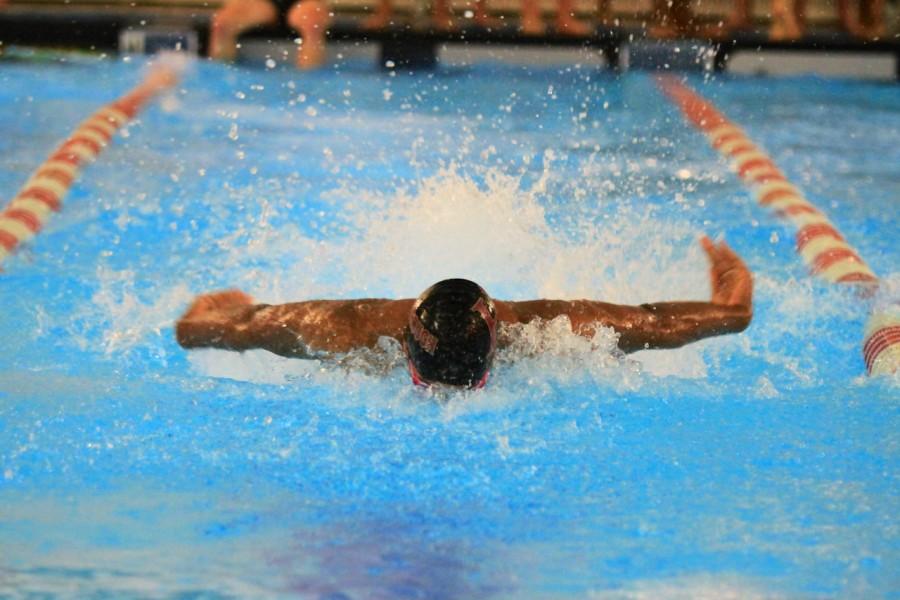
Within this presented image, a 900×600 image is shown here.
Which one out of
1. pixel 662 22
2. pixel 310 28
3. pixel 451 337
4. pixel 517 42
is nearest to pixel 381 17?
pixel 310 28

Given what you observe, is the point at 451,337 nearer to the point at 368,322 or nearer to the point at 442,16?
the point at 368,322

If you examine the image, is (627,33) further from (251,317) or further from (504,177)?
(251,317)

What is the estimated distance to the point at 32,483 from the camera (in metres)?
2.96

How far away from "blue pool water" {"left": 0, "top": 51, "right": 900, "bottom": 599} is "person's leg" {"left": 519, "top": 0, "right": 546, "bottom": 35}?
15.6ft

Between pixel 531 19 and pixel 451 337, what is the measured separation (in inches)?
341

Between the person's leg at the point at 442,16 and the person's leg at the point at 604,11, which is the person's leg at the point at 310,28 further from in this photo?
the person's leg at the point at 604,11

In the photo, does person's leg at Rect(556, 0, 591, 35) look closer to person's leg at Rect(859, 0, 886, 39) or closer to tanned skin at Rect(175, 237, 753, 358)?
person's leg at Rect(859, 0, 886, 39)

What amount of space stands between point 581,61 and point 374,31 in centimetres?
189

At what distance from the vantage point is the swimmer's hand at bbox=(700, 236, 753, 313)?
3.56 metres

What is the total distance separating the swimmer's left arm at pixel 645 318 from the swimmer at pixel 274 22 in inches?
307

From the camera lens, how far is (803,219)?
5.69 meters

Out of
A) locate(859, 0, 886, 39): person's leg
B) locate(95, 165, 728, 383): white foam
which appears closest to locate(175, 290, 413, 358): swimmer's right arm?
locate(95, 165, 728, 383): white foam

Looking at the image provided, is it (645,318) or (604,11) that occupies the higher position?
(604,11)

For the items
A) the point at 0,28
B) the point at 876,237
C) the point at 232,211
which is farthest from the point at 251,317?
the point at 0,28
